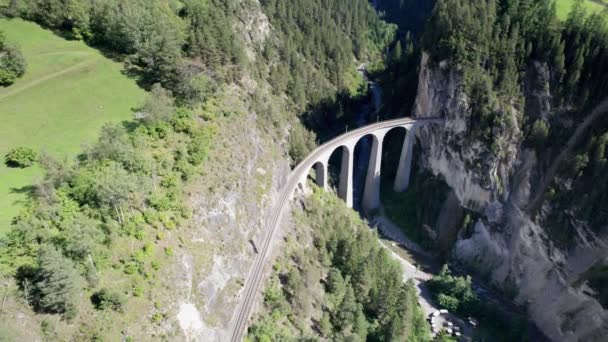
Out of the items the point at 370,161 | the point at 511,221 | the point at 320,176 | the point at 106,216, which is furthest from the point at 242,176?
the point at 511,221

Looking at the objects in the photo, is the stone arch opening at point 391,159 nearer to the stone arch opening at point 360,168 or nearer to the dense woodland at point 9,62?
the stone arch opening at point 360,168

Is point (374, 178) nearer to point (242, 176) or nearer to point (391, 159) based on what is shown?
point (391, 159)

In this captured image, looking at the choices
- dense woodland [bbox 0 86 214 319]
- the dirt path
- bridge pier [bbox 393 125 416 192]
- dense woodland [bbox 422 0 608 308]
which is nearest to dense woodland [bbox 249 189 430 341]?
→ dense woodland [bbox 0 86 214 319]

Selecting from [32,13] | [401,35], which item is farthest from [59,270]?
[401,35]

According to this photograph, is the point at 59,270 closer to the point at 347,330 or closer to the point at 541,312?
the point at 347,330

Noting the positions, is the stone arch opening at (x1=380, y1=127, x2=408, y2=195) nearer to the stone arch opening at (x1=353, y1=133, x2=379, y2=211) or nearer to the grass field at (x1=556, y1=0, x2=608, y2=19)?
the stone arch opening at (x1=353, y1=133, x2=379, y2=211)

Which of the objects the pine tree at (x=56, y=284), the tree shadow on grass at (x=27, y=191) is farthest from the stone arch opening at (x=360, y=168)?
the pine tree at (x=56, y=284)

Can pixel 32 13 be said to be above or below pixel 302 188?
above
